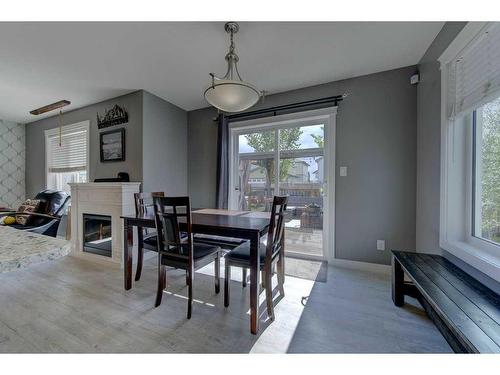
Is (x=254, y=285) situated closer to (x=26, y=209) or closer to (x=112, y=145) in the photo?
(x=112, y=145)

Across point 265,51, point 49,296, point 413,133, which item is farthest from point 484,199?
point 49,296

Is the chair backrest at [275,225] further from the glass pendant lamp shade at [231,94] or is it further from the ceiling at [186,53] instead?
the ceiling at [186,53]

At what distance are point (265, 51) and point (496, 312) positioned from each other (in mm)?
2487

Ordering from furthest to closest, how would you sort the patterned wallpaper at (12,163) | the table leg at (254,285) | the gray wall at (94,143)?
the patterned wallpaper at (12,163) < the gray wall at (94,143) < the table leg at (254,285)

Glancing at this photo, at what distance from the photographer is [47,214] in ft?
10.6

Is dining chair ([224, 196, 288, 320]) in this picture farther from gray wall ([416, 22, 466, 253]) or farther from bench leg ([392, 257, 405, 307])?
gray wall ([416, 22, 466, 253])

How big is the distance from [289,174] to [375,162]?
1082 mm

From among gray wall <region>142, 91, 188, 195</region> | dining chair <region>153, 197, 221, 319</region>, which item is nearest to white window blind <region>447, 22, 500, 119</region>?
dining chair <region>153, 197, 221, 319</region>

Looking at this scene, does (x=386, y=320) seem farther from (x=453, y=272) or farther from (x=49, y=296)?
(x=49, y=296)

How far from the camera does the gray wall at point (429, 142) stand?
1.88m

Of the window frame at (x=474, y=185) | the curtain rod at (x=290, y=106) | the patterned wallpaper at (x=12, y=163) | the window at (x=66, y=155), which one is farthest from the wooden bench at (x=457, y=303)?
the patterned wallpaper at (x=12, y=163)

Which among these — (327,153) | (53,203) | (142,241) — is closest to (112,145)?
(53,203)

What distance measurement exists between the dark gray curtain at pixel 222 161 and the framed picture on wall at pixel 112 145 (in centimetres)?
141
